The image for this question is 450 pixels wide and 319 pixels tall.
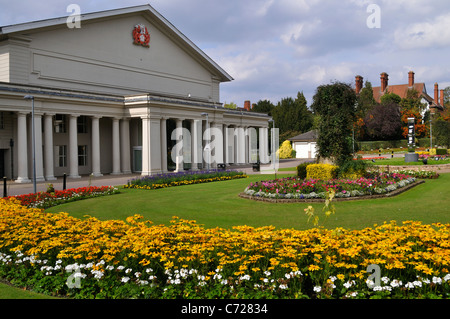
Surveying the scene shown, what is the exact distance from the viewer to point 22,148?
28.8m

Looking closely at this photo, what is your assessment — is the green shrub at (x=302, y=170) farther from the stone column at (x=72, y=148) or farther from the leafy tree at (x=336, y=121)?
the stone column at (x=72, y=148)

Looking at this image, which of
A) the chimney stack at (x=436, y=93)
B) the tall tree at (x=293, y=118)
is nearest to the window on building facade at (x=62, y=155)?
the tall tree at (x=293, y=118)

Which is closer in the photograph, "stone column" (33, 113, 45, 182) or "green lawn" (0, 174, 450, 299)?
"green lawn" (0, 174, 450, 299)

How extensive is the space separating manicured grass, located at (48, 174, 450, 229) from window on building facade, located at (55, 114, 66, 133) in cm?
1799

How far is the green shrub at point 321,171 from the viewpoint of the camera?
68.1 ft

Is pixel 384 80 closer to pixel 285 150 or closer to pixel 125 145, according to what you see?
pixel 285 150

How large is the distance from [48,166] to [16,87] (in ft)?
20.3

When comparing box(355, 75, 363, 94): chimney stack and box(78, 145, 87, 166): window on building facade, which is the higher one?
box(355, 75, 363, 94): chimney stack

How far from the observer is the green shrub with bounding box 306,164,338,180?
68.1 feet

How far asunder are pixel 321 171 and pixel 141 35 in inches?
1076

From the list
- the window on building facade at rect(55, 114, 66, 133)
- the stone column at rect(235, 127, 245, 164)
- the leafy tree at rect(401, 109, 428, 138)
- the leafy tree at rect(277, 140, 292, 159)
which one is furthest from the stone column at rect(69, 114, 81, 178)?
the leafy tree at rect(401, 109, 428, 138)

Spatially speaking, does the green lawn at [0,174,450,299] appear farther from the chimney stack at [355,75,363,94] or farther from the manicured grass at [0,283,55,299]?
the chimney stack at [355,75,363,94]

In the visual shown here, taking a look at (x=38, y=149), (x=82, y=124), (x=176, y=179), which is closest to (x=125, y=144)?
(x=82, y=124)
